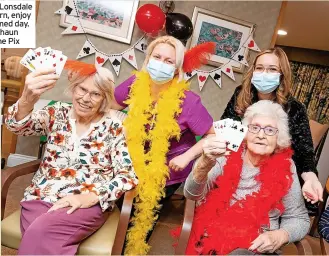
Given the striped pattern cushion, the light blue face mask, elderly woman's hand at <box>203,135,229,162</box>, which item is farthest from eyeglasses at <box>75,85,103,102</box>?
the striped pattern cushion

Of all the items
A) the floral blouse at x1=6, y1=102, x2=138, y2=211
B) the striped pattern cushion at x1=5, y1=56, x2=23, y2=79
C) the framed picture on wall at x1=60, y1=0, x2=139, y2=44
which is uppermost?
the framed picture on wall at x1=60, y1=0, x2=139, y2=44

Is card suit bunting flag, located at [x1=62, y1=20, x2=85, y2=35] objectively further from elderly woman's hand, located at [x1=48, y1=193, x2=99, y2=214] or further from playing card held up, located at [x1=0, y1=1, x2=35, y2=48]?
playing card held up, located at [x1=0, y1=1, x2=35, y2=48]

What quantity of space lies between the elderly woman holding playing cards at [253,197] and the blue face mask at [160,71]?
493 mm

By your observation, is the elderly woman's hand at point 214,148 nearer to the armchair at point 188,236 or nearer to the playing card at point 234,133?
the playing card at point 234,133

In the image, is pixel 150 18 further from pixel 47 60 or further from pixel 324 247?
pixel 324 247

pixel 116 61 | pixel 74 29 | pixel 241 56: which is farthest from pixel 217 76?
pixel 74 29

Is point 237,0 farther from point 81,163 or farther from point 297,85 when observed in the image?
point 297,85

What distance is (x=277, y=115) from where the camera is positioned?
1860 millimetres

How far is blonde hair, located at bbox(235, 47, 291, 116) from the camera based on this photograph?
6.68 ft

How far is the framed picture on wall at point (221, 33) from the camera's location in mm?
3654

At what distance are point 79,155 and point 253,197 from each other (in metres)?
0.86

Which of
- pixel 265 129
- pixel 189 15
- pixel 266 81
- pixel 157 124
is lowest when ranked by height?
pixel 157 124

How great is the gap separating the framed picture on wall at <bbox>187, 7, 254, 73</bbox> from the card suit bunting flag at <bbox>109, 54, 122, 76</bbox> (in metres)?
0.71

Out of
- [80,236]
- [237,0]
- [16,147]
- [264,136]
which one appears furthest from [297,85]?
[80,236]
